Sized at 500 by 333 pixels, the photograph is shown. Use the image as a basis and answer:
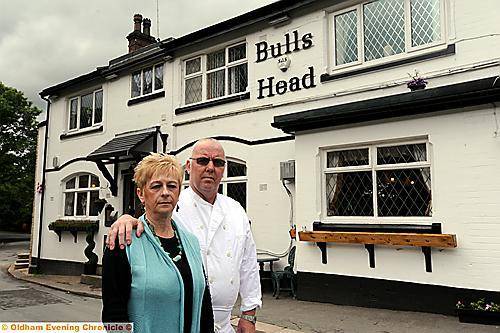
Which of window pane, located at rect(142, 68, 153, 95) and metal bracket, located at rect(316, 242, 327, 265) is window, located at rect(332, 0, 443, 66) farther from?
window pane, located at rect(142, 68, 153, 95)

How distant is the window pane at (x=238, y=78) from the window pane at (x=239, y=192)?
226 centimetres

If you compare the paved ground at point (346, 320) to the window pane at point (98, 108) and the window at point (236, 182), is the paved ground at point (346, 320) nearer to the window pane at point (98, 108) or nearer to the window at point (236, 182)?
the window at point (236, 182)

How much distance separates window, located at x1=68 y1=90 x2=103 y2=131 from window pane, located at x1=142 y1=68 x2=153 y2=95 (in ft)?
7.41

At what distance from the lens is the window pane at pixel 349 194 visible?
7.58 m

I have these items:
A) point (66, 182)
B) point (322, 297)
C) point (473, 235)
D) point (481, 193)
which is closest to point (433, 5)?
point (481, 193)

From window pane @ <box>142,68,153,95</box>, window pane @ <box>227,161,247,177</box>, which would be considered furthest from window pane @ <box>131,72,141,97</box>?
window pane @ <box>227,161,247,177</box>

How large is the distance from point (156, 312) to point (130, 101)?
11.9 m

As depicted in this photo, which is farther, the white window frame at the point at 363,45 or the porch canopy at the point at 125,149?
the porch canopy at the point at 125,149

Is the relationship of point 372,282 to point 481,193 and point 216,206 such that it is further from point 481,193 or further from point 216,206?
point 216,206

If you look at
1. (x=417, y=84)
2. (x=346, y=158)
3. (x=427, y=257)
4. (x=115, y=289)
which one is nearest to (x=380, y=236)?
(x=427, y=257)

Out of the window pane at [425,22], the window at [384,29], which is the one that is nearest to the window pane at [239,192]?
the window at [384,29]

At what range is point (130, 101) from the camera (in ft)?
42.9

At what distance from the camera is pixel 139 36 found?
14.6 metres

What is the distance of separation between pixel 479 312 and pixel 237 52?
7.56m
